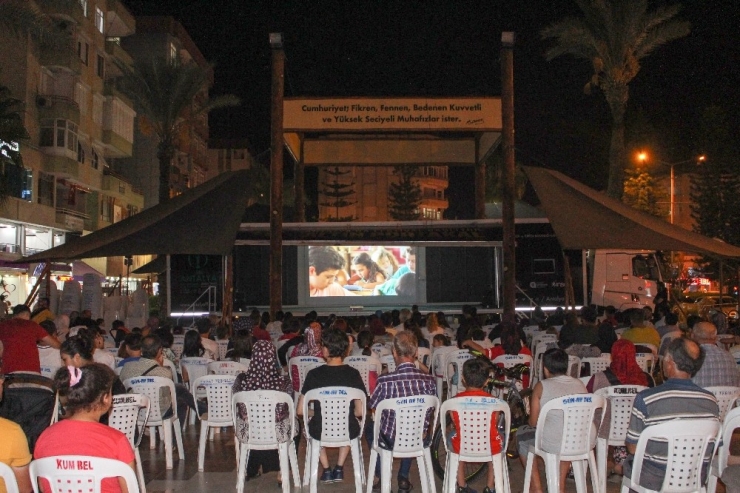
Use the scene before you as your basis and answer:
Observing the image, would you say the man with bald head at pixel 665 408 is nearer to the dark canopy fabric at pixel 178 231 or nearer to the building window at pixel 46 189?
the dark canopy fabric at pixel 178 231

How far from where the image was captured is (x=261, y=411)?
236 inches

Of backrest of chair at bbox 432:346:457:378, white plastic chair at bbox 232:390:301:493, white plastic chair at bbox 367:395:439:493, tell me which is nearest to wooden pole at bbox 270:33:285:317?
backrest of chair at bbox 432:346:457:378

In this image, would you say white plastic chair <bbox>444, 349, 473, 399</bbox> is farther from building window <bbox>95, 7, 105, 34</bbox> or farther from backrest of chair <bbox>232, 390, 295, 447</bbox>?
building window <bbox>95, 7, 105, 34</bbox>

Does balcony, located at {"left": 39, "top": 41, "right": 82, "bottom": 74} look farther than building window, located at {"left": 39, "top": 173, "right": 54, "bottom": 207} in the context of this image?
No

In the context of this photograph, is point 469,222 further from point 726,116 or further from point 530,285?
point 726,116

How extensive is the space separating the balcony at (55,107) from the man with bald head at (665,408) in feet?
104

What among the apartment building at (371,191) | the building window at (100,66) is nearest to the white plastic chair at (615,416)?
the building window at (100,66)

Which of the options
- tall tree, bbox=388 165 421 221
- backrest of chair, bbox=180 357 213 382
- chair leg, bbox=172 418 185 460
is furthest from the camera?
tall tree, bbox=388 165 421 221

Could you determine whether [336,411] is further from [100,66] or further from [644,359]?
[100,66]

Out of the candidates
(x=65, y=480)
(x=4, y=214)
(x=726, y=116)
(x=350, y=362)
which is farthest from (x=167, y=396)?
(x=726, y=116)

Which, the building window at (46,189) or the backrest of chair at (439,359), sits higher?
the building window at (46,189)

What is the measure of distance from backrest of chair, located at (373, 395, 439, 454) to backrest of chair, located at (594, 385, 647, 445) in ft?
4.92

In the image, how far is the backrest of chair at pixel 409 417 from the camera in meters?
5.60

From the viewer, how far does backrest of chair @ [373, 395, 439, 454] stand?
5.60 metres
